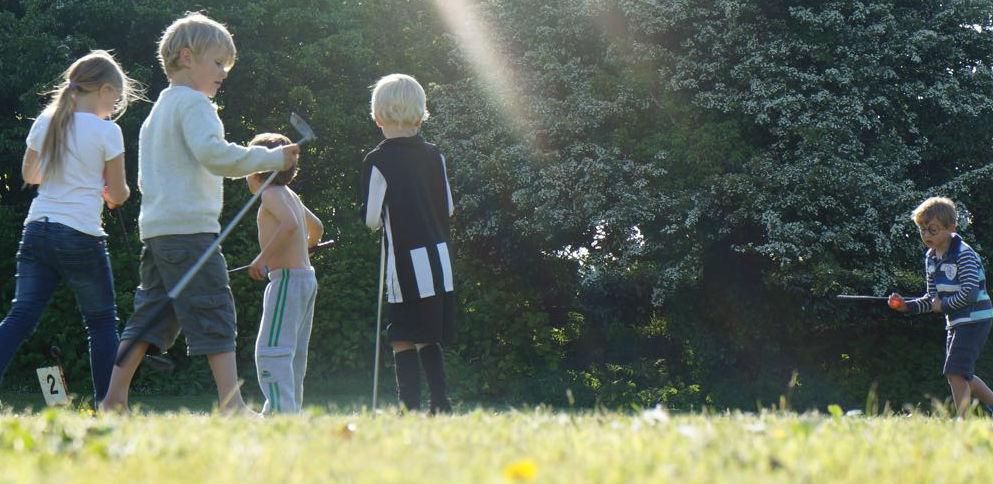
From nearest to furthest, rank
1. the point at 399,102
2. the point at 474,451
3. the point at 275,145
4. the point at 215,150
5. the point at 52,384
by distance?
the point at 474,451 → the point at 215,150 → the point at 399,102 → the point at 275,145 → the point at 52,384

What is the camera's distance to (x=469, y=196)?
47.8 ft

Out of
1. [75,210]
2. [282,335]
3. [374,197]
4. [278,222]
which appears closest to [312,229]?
[278,222]

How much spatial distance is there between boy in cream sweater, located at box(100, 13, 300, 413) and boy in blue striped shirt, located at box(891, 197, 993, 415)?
4.81 m

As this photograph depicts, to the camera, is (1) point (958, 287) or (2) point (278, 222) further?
(1) point (958, 287)

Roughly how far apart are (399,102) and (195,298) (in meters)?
1.40

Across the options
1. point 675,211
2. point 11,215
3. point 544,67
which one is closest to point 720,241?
point 675,211

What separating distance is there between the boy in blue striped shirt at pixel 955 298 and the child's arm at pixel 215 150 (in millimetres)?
4795

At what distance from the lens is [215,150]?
4961 millimetres

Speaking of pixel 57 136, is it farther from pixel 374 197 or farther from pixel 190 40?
pixel 374 197

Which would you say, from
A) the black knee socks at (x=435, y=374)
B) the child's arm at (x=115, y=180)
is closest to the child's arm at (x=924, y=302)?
the black knee socks at (x=435, y=374)

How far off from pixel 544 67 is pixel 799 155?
11.5ft

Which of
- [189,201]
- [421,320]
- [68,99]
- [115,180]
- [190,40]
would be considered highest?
[190,40]

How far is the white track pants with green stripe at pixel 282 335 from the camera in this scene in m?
5.69

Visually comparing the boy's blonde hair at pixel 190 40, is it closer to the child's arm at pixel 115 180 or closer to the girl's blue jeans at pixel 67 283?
the child's arm at pixel 115 180
